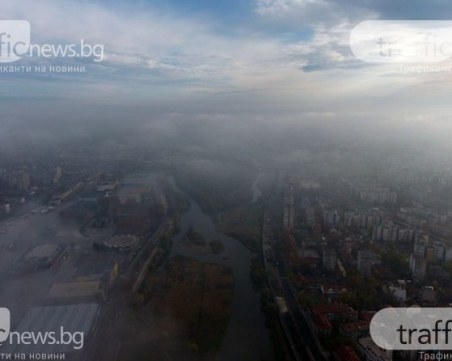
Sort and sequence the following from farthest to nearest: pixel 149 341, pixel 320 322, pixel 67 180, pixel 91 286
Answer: pixel 67 180, pixel 91 286, pixel 320 322, pixel 149 341

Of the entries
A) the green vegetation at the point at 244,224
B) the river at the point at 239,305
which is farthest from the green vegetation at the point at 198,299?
the green vegetation at the point at 244,224

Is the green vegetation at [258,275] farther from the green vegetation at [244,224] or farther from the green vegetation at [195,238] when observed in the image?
the green vegetation at [195,238]

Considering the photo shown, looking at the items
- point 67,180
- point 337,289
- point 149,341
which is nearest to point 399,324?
point 337,289

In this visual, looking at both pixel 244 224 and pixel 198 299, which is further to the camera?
pixel 244 224

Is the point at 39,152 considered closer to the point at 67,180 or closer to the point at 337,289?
the point at 67,180

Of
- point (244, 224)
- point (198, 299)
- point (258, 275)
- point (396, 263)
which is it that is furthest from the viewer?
point (244, 224)

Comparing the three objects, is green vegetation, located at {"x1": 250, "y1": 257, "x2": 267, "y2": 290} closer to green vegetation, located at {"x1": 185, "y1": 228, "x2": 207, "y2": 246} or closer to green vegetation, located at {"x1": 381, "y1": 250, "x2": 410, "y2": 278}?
green vegetation, located at {"x1": 185, "y1": 228, "x2": 207, "y2": 246}

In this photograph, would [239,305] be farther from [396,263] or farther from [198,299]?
[396,263]

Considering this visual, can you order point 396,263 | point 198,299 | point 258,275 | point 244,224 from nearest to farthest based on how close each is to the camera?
point 198,299 → point 258,275 → point 396,263 → point 244,224

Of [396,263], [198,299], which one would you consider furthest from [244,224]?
[198,299]
